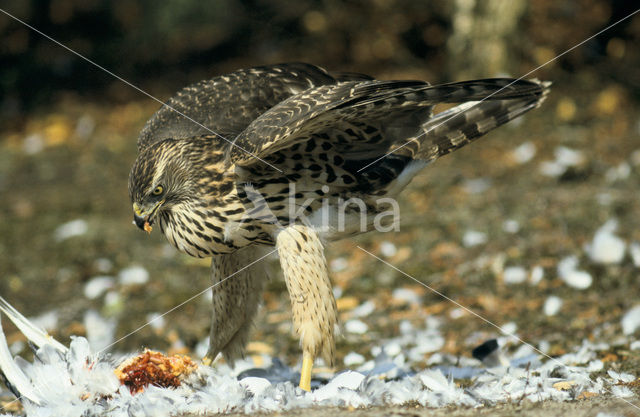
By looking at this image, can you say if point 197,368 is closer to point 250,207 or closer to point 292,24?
point 250,207

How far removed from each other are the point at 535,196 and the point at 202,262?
2.70m

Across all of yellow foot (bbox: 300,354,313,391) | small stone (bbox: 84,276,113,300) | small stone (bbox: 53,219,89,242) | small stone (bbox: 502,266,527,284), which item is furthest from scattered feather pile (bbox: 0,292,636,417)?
small stone (bbox: 53,219,89,242)

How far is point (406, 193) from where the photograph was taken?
23.4 ft

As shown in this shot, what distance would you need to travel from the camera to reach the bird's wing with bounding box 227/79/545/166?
130 inches

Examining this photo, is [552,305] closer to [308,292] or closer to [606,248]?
[606,248]

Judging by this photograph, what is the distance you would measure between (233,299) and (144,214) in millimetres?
791

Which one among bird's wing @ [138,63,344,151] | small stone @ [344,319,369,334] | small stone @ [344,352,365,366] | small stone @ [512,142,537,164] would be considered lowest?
small stone @ [344,352,365,366]

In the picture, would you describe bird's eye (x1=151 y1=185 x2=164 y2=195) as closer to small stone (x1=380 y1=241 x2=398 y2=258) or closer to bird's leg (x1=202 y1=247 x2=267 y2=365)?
bird's leg (x1=202 y1=247 x2=267 y2=365)

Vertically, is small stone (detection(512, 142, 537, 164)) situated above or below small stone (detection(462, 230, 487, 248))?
above

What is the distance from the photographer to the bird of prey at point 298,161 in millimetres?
3443

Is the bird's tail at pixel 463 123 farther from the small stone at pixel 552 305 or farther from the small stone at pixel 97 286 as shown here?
the small stone at pixel 97 286

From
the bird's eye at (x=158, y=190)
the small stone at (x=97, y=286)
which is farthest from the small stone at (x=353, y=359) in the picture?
the small stone at (x=97, y=286)

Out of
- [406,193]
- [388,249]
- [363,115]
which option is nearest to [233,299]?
[363,115]

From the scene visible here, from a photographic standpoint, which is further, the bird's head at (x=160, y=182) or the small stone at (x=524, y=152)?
the small stone at (x=524, y=152)
